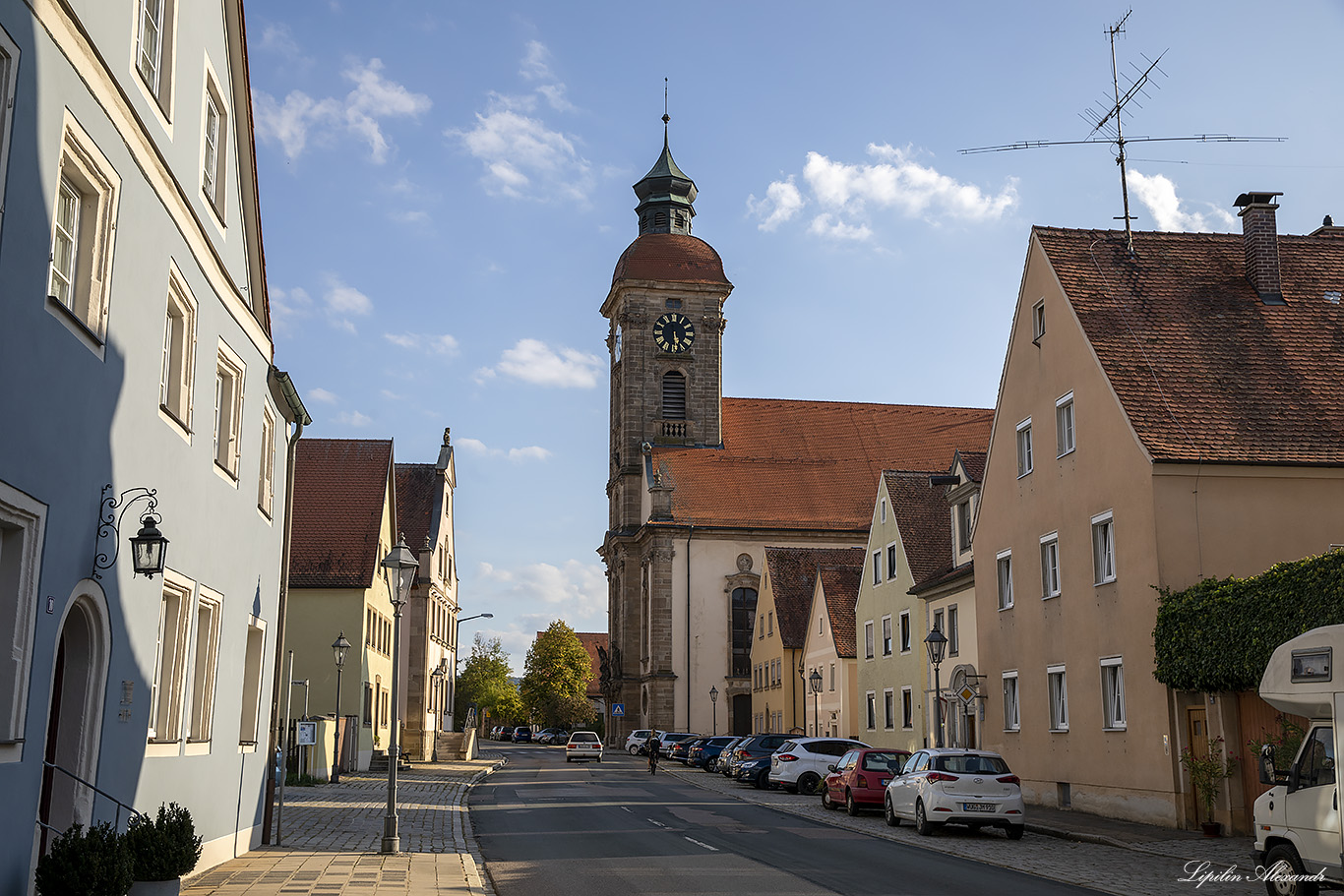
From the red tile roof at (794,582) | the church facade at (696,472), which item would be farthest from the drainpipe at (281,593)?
the church facade at (696,472)

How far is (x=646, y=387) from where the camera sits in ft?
263

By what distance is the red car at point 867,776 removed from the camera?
27.0 m

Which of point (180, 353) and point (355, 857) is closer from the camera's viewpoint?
point (180, 353)

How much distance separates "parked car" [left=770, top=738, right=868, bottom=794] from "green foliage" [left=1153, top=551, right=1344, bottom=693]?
50.1ft

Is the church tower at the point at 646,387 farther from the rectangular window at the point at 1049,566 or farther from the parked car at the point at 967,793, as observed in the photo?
the parked car at the point at 967,793

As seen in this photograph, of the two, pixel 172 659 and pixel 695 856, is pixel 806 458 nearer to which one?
pixel 695 856

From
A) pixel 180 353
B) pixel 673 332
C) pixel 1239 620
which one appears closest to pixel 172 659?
pixel 180 353

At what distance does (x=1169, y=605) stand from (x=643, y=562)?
56.7 metres

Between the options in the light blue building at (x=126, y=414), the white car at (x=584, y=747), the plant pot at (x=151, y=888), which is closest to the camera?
the light blue building at (x=126, y=414)

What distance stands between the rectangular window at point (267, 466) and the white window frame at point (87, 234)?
723cm

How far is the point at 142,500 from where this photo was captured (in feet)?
38.7

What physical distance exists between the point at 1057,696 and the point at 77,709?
21.3m

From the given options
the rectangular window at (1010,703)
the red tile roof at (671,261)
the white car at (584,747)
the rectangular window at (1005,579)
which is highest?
the red tile roof at (671,261)

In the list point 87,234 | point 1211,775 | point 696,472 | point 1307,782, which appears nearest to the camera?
point 87,234
